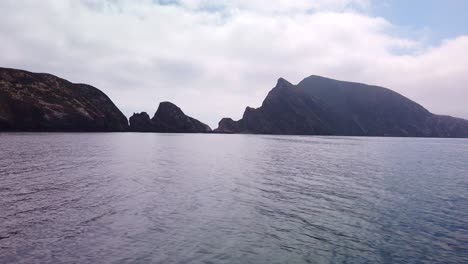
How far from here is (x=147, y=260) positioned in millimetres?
16203

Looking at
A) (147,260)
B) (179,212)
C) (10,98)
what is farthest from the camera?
(10,98)

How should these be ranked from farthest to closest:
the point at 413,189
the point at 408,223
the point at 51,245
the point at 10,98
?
the point at 10,98 < the point at 413,189 < the point at 408,223 < the point at 51,245

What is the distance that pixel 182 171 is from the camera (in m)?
50.9

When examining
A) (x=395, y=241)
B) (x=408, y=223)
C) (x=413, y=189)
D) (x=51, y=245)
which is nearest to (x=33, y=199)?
(x=51, y=245)

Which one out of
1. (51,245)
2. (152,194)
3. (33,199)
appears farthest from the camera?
(152,194)

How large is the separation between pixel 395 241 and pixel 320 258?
6.20 meters

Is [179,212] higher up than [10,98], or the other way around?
[10,98]

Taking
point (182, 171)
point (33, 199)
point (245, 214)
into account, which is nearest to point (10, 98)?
point (182, 171)

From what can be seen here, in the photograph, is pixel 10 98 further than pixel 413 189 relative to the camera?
Yes

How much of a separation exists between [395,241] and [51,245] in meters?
20.0

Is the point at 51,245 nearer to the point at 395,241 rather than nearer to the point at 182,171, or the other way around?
the point at 395,241

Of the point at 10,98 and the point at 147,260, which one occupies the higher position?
the point at 10,98

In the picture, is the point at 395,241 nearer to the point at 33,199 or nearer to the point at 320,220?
the point at 320,220

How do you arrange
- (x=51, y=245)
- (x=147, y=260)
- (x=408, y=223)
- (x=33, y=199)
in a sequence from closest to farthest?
1. (x=147, y=260)
2. (x=51, y=245)
3. (x=408, y=223)
4. (x=33, y=199)
